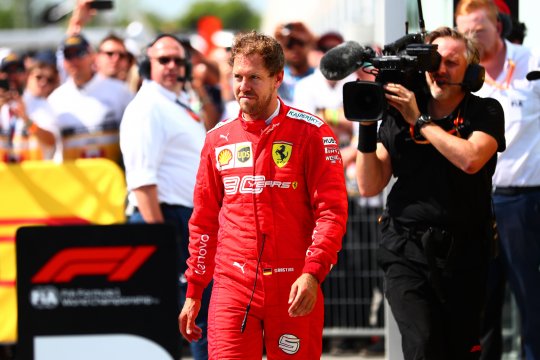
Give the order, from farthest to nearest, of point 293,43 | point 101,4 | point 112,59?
point 112,59
point 101,4
point 293,43

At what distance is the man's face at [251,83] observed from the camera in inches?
215

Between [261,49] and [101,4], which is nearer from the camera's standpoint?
[261,49]

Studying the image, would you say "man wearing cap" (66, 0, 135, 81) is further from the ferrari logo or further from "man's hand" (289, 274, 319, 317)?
"man's hand" (289, 274, 319, 317)

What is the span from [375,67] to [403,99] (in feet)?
0.73

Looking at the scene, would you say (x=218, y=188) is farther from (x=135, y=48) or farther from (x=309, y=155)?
(x=135, y=48)

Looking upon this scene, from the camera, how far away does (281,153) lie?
18.0 ft

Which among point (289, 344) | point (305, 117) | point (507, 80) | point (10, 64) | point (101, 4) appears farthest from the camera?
point (101, 4)

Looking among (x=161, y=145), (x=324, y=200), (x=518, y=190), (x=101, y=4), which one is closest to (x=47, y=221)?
(x=161, y=145)

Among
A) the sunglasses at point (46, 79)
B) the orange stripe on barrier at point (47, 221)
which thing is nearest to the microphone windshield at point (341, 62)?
the orange stripe on barrier at point (47, 221)

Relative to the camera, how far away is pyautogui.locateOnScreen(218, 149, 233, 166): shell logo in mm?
5566

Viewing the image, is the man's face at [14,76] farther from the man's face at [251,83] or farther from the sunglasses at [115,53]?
the man's face at [251,83]

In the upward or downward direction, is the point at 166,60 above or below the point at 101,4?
below

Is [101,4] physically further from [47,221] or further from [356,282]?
[356,282]

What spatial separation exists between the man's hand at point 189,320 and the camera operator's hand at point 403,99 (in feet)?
4.60
